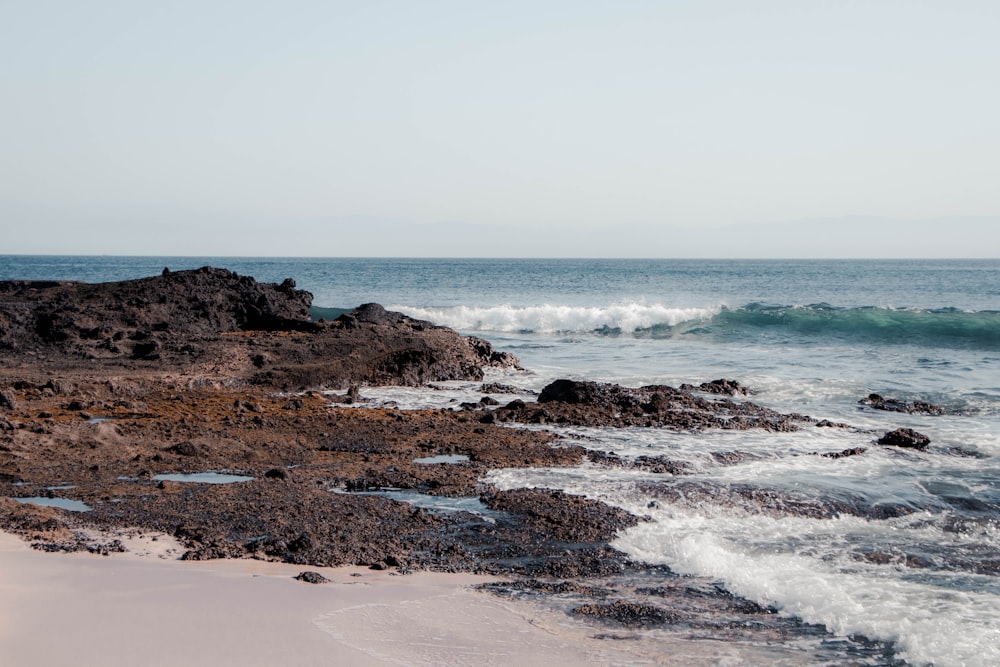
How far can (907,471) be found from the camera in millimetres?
10508

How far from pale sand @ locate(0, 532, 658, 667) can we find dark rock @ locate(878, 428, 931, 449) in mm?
7259

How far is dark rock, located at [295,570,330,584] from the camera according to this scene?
644 cm

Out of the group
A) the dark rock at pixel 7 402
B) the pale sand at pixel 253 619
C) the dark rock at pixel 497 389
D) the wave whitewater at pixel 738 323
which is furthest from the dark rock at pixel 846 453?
the wave whitewater at pixel 738 323

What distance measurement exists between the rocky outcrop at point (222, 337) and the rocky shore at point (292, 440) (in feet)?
0.16

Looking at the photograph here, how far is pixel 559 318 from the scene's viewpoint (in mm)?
34281

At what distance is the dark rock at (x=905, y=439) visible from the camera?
11.8 metres

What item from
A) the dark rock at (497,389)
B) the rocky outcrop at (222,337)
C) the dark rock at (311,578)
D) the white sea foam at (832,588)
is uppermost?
the rocky outcrop at (222,337)

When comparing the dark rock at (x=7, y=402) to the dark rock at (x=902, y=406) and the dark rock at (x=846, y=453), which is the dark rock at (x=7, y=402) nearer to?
the dark rock at (x=846, y=453)

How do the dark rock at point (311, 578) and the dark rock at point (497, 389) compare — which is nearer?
the dark rock at point (311, 578)

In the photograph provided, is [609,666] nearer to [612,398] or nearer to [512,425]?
[512,425]

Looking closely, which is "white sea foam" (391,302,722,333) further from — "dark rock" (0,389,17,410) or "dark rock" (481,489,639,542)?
"dark rock" (481,489,639,542)

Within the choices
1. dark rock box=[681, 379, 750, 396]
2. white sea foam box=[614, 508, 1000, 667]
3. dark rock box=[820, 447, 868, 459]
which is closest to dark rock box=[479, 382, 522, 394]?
dark rock box=[681, 379, 750, 396]

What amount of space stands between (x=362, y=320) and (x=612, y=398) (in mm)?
7322

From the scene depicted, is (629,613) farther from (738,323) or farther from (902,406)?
(738,323)
